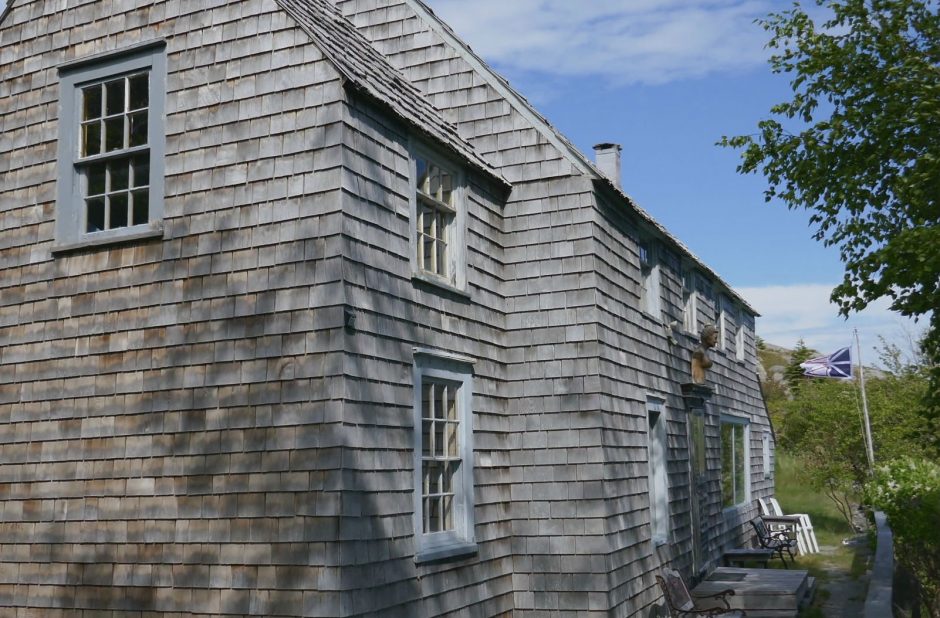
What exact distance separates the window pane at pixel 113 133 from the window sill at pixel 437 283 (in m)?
3.18

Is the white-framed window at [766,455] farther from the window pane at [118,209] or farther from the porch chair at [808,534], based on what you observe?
the window pane at [118,209]

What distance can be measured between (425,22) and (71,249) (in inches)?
218

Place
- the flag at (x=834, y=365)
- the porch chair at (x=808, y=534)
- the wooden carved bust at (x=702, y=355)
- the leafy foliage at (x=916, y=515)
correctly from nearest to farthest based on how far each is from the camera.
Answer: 1. the leafy foliage at (x=916, y=515)
2. the wooden carved bust at (x=702, y=355)
3. the porch chair at (x=808, y=534)
4. the flag at (x=834, y=365)

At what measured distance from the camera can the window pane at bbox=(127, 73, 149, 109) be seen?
357 inches

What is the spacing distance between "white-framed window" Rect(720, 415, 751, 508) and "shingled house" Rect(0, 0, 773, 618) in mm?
7631

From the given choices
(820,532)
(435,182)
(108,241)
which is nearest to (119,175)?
(108,241)

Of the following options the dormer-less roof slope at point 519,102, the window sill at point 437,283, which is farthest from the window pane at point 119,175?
the dormer-less roof slope at point 519,102

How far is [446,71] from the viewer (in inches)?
470

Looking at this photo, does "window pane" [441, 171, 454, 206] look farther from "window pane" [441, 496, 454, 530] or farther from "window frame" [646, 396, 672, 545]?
"window frame" [646, 396, 672, 545]

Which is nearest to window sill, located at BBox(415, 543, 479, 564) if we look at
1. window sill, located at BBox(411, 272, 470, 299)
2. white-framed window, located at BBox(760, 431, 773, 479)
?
window sill, located at BBox(411, 272, 470, 299)

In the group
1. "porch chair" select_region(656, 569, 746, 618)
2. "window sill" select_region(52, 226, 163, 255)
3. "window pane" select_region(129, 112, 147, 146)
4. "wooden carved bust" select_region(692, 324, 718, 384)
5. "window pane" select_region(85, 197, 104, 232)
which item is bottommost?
"porch chair" select_region(656, 569, 746, 618)

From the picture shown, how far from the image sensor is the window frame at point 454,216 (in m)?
9.13

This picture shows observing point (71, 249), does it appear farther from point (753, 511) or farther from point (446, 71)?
point (753, 511)

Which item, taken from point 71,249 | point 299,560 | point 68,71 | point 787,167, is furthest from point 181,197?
point 787,167
